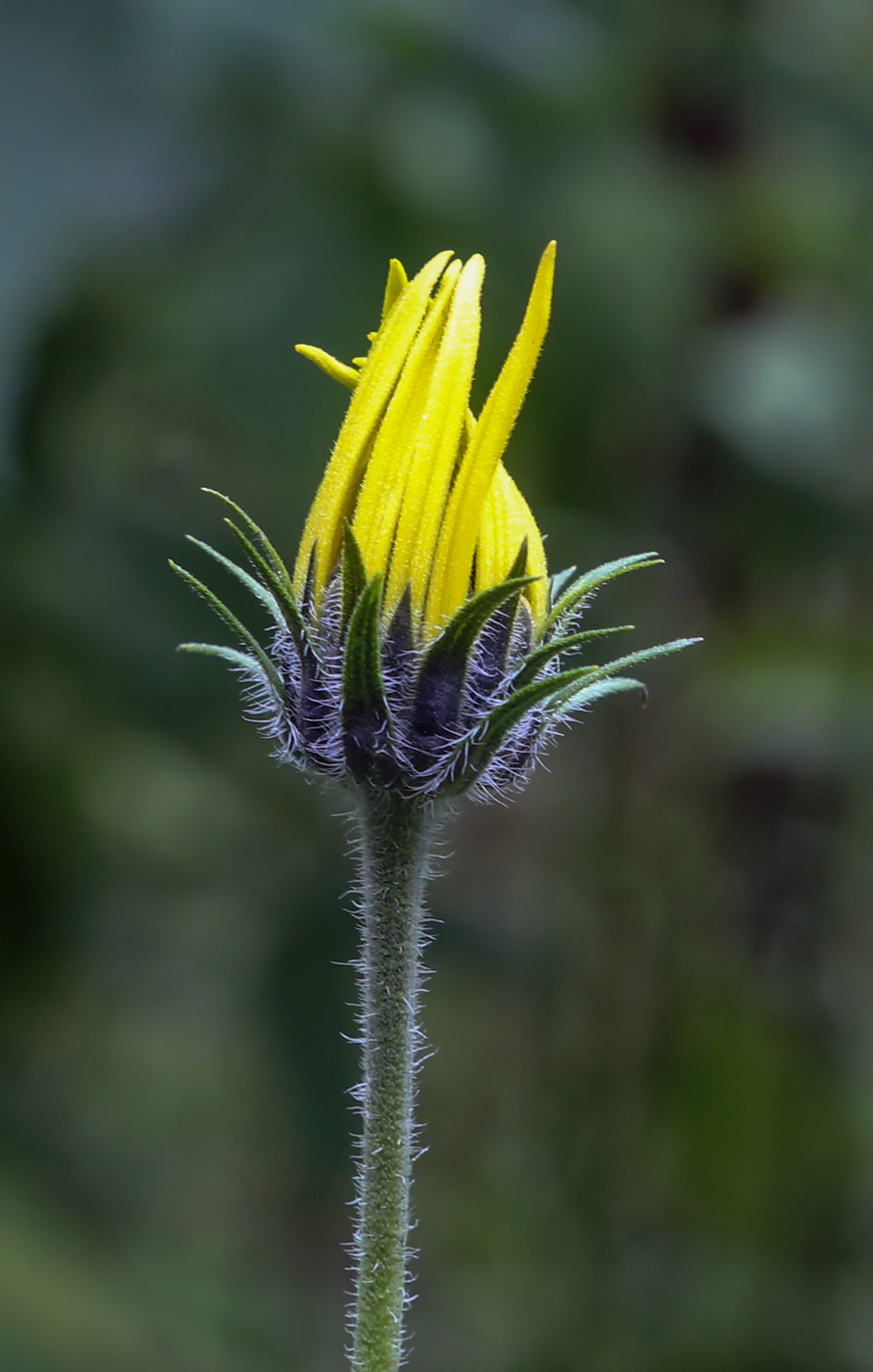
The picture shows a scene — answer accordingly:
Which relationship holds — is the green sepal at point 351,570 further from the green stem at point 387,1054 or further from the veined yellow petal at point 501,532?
the green stem at point 387,1054

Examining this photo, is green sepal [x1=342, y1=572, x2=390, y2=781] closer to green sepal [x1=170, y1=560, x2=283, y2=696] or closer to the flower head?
the flower head

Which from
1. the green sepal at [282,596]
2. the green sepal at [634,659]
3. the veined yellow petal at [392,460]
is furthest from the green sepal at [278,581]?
the green sepal at [634,659]

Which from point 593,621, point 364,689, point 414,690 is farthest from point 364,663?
point 593,621

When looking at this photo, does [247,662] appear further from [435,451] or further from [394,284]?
[394,284]

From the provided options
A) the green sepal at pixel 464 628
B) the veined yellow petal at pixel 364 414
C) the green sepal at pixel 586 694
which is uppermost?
the veined yellow petal at pixel 364 414

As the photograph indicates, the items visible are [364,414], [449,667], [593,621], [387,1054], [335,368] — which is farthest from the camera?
[593,621]

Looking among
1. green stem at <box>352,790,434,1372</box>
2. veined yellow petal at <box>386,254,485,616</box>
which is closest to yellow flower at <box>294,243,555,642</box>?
veined yellow petal at <box>386,254,485,616</box>
